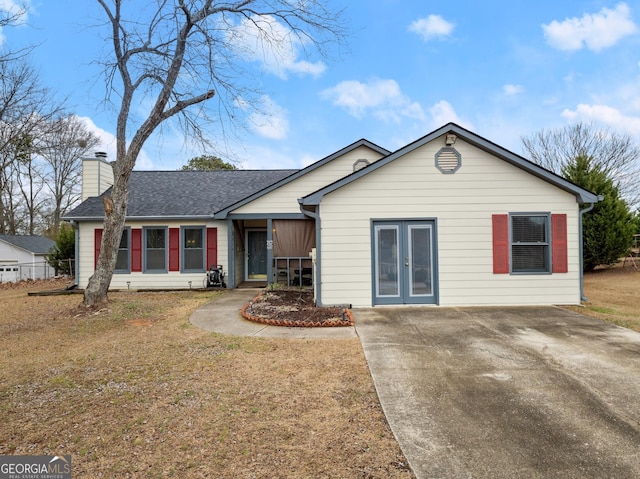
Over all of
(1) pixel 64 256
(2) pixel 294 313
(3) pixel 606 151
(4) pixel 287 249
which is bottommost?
(2) pixel 294 313

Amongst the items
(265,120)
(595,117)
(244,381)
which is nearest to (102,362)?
(244,381)

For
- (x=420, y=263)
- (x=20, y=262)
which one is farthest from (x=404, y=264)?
(x=20, y=262)

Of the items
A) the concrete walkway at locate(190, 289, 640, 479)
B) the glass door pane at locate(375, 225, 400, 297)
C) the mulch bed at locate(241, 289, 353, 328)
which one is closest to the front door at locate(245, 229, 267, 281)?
the mulch bed at locate(241, 289, 353, 328)

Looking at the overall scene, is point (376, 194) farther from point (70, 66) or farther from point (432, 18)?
point (70, 66)

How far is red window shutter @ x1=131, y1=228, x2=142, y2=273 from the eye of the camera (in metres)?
12.3

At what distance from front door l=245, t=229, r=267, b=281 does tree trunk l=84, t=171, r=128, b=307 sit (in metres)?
5.86

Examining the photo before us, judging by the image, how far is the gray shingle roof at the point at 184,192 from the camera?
12367 millimetres

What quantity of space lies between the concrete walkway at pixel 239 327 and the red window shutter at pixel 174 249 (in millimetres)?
4017

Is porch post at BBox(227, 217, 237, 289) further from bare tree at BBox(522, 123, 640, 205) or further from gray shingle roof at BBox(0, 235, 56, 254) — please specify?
bare tree at BBox(522, 123, 640, 205)

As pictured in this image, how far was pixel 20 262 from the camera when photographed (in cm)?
2072

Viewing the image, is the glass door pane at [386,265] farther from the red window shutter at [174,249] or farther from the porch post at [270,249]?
the red window shutter at [174,249]

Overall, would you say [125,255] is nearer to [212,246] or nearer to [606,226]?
[212,246]

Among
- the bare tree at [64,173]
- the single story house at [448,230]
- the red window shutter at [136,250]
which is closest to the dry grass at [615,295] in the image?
the single story house at [448,230]

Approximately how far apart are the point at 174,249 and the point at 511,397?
1137 cm
